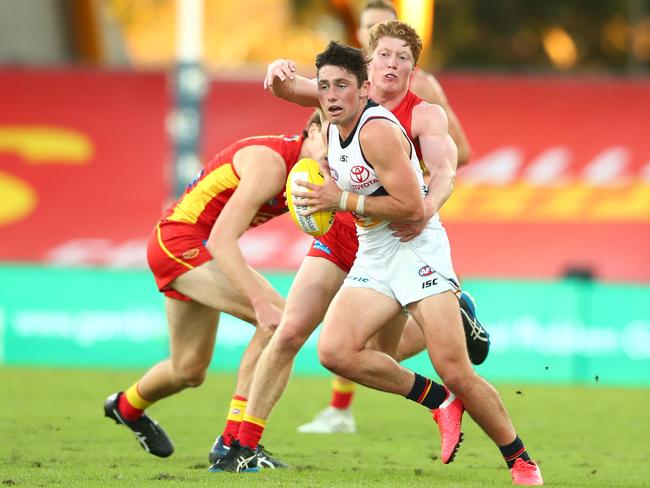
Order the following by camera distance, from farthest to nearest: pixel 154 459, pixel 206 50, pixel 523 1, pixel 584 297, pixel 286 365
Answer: pixel 206 50 → pixel 523 1 → pixel 584 297 → pixel 154 459 → pixel 286 365

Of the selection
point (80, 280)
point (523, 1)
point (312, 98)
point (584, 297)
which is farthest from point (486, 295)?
point (523, 1)

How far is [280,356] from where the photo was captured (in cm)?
842

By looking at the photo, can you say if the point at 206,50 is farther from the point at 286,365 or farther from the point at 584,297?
the point at 286,365

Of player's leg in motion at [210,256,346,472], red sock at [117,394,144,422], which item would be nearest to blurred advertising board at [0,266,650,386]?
red sock at [117,394,144,422]

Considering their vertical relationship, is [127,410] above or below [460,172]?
below

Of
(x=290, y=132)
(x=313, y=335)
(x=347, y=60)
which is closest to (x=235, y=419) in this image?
(x=347, y=60)

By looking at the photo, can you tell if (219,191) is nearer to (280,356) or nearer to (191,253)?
(191,253)

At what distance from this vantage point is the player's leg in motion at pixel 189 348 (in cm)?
895

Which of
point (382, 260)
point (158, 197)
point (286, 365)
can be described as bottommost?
point (286, 365)

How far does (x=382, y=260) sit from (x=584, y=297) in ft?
28.0

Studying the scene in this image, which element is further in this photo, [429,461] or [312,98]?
[429,461]

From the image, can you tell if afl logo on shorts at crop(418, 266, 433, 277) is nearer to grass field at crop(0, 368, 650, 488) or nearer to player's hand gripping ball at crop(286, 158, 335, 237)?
player's hand gripping ball at crop(286, 158, 335, 237)

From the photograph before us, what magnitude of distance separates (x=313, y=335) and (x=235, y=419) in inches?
282

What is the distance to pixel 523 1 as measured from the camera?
35.7m
